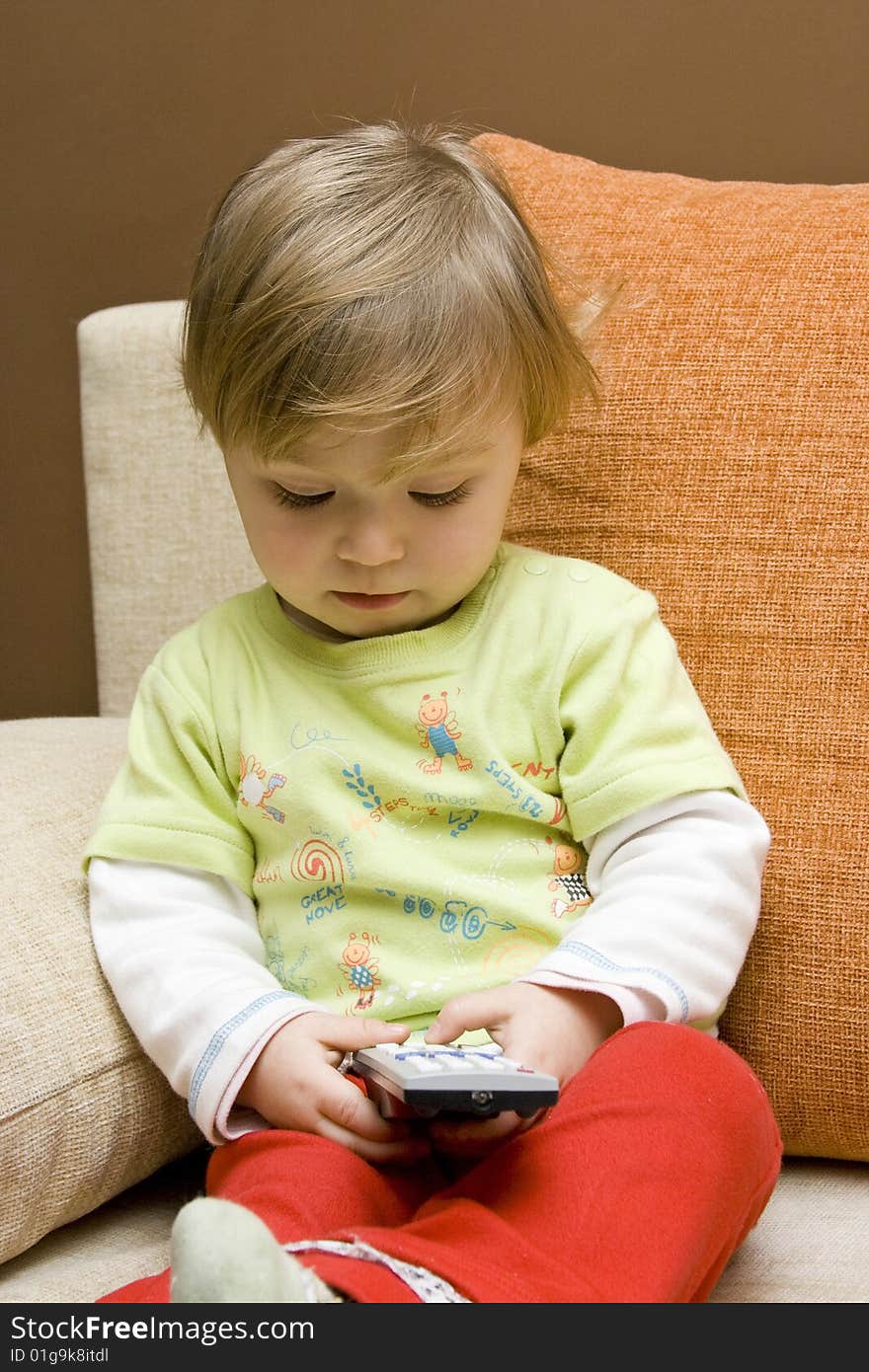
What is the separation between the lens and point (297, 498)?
859mm

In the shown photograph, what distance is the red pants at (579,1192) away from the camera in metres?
0.63

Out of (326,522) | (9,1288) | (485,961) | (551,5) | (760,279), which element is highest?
(551,5)

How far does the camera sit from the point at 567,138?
1524 mm

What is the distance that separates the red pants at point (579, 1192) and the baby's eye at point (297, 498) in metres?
0.34

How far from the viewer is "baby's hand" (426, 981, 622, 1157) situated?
0.73m

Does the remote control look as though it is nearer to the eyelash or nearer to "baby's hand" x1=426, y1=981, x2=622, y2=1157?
"baby's hand" x1=426, y1=981, x2=622, y2=1157

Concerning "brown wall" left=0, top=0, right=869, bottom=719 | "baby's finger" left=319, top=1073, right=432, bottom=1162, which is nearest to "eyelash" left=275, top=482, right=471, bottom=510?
"baby's finger" left=319, top=1073, right=432, bottom=1162

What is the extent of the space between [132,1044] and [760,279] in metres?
0.64

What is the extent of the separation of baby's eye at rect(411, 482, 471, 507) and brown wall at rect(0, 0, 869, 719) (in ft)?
2.52

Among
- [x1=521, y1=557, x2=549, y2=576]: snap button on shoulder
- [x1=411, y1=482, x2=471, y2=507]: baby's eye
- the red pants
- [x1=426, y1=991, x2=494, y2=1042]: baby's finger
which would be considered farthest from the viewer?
[x1=521, y1=557, x2=549, y2=576]: snap button on shoulder

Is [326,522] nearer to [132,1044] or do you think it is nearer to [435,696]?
[435,696]

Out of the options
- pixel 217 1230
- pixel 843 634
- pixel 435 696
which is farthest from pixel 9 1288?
pixel 843 634

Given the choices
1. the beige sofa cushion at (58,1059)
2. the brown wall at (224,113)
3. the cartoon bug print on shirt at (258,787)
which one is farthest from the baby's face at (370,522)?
the brown wall at (224,113)

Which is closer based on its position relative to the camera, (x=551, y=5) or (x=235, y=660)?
(x=235, y=660)
